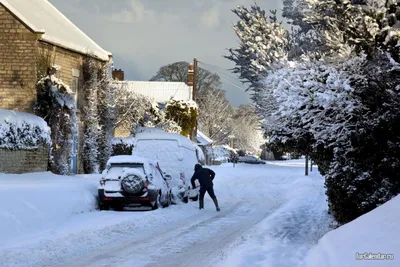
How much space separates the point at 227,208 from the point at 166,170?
9.98ft

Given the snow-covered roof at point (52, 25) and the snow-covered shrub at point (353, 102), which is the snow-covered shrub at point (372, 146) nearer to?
the snow-covered shrub at point (353, 102)

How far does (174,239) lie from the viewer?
40.8 ft

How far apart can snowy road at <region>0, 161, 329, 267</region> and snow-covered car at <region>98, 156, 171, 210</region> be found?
49 centimetres

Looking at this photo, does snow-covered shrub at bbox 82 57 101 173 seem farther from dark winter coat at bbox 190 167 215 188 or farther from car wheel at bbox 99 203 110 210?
car wheel at bbox 99 203 110 210

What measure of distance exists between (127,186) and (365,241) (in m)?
10.9

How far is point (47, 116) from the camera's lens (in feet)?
86.8

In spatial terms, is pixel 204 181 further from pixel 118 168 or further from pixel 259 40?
pixel 259 40

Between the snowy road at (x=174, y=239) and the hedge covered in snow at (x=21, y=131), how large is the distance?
5.89 m

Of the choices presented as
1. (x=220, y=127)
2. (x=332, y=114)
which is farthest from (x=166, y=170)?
(x=220, y=127)

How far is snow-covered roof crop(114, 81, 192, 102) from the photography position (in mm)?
57094

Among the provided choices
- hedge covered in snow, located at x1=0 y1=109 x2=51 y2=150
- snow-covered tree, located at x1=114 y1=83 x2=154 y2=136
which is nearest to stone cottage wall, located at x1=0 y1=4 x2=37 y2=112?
hedge covered in snow, located at x1=0 y1=109 x2=51 y2=150

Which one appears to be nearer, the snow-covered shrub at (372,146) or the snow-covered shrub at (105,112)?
the snow-covered shrub at (372,146)

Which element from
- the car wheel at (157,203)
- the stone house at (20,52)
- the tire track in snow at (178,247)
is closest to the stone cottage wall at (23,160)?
the stone house at (20,52)

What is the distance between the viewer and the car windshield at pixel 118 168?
57.1ft
